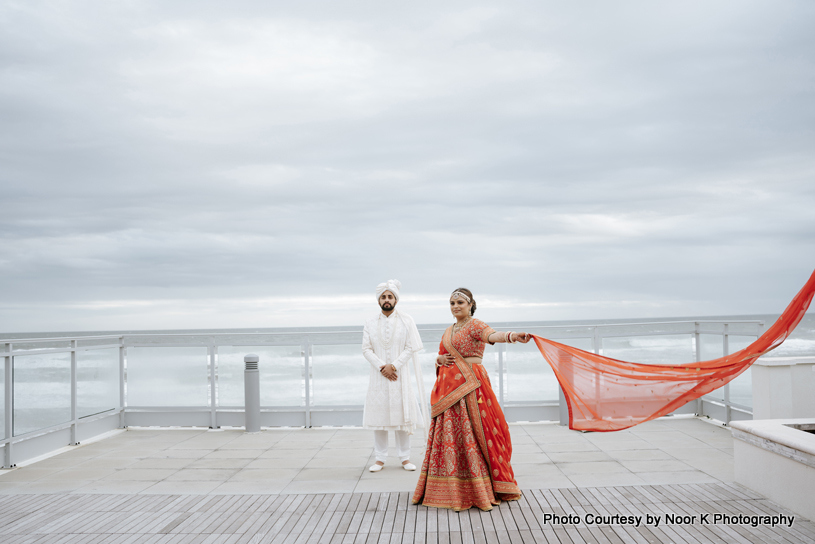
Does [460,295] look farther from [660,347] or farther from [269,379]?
[660,347]

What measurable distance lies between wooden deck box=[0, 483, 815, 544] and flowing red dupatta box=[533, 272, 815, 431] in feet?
2.22

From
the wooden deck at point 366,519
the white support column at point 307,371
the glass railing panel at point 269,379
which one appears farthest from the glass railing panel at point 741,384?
the glass railing panel at point 269,379

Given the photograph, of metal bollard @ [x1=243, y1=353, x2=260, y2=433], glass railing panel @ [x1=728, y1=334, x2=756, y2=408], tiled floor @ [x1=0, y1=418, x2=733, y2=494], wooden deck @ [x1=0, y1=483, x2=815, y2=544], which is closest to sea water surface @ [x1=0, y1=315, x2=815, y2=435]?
metal bollard @ [x1=243, y1=353, x2=260, y2=433]

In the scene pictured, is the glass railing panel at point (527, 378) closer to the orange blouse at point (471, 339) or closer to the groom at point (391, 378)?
the groom at point (391, 378)

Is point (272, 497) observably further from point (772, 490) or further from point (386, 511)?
point (772, 490)

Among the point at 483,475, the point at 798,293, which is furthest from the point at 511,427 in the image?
the point at 798,293

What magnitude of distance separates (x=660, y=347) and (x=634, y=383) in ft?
14.5

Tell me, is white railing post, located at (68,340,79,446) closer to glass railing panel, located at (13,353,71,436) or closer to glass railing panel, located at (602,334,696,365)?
glass railing panel, located at (13,353,71,436)

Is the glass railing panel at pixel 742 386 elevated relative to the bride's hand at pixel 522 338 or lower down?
lower down

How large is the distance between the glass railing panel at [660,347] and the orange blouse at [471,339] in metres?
4.29

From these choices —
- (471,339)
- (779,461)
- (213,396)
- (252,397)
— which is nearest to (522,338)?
(471,339)

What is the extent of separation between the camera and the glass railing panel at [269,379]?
802cm

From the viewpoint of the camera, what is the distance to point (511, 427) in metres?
7.62

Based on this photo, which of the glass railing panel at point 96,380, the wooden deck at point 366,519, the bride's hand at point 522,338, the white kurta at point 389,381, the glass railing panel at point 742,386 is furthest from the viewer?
the glass railing panel at point 96,380
